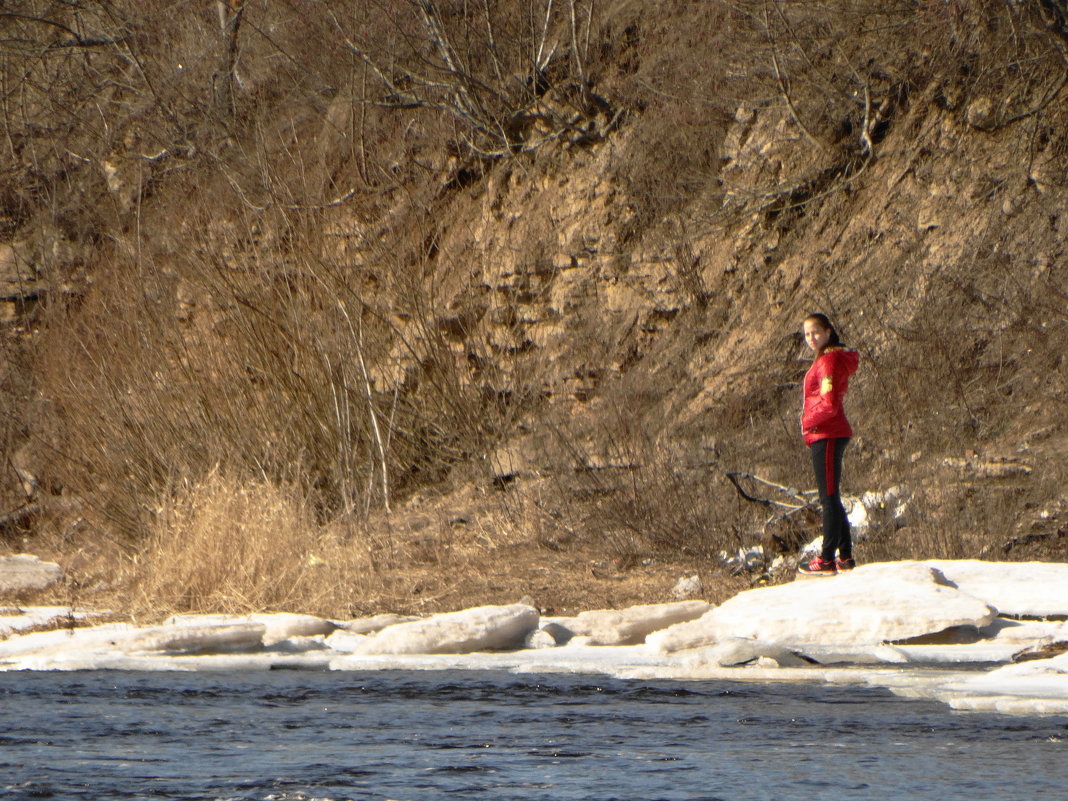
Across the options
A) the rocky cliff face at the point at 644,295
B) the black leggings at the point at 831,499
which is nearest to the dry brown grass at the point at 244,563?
the rocky cliff face at the point at 644,295

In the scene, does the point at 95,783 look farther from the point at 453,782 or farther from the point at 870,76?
the point at 870,76

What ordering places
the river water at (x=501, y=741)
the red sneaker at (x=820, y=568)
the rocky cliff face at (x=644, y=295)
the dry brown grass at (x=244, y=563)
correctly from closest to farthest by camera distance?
the river water at (x=501, y=741)
the red sneaker at (x=820, y=568)
the dry brown grass at (x=244, y=563)
the rocky cliff face at (x=644, y=295)

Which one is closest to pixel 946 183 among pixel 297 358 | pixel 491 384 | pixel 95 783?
pixel 491 384

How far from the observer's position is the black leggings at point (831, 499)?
8.93 m

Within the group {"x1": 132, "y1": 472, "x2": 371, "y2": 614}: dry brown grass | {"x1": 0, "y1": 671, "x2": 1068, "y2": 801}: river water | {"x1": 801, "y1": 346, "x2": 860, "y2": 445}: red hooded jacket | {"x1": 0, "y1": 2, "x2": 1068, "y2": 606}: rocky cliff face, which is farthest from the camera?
{"x1": 0, "y1": 2, "x2": 1068, "y2": 606}: rocky cliff face

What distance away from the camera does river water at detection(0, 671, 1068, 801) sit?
15.1ft

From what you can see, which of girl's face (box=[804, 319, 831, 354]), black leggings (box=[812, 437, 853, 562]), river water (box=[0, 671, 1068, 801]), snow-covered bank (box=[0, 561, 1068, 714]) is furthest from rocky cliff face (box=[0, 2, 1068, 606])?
river water (box=[0, 671, 1068, 801])

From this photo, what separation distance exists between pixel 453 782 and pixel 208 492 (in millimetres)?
5957

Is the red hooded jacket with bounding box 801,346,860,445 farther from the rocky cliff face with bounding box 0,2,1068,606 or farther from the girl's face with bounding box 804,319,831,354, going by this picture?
the rocky cliff face with bounding box 0,2,1068,606

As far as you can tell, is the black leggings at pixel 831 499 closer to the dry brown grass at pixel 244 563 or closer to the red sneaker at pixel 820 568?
the red sneaker at pixel 820 568

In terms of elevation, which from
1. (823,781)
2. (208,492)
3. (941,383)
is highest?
(941,383)

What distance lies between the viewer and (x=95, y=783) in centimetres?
477

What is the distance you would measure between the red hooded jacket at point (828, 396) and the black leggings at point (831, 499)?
0.20ft

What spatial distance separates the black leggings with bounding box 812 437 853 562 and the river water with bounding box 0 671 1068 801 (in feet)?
8.45
